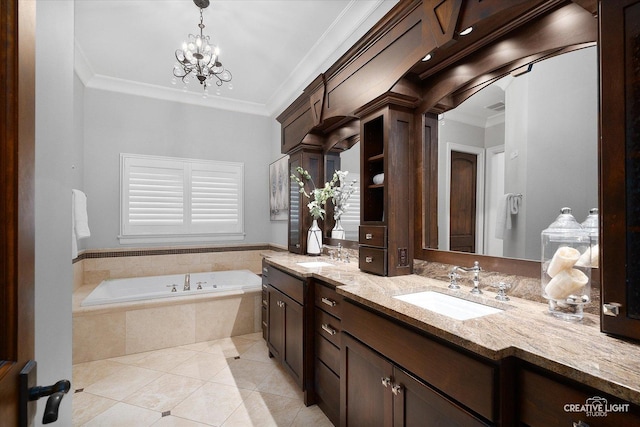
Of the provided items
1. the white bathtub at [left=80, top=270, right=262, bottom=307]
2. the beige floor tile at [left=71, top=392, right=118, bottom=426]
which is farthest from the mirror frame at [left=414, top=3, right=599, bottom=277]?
the beige floor tile at [left=71, top=392, right=118, bottom=426]

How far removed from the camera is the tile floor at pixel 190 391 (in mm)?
1962

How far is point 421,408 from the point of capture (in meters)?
1.12

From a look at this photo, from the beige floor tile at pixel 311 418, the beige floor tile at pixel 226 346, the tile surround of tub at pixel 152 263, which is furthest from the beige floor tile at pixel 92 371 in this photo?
the beige floor tile at pixel 311 418

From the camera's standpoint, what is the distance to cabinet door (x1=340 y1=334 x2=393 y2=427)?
1290 mm

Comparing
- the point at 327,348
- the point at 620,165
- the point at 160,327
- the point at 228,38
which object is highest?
the point at 228,38

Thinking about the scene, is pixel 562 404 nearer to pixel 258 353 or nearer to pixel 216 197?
pixel 258 353

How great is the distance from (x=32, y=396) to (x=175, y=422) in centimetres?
175

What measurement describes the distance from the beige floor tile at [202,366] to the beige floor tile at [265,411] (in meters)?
0.54

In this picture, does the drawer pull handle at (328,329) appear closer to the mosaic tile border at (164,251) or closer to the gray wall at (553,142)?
the gray wall at (553,142)

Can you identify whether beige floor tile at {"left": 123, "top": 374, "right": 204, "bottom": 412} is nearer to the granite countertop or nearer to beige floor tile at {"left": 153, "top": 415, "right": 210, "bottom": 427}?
beige floor tile at {"left": 153, "top": 415, "right": 210, "bottom": 427}

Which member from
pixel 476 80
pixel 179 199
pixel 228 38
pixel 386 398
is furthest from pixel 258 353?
pixel 228 38

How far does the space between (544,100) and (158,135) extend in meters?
4.09

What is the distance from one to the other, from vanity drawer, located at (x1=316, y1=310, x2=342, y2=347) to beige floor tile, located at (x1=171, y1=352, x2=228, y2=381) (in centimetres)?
118

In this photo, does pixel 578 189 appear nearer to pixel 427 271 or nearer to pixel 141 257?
pixel 427 271
